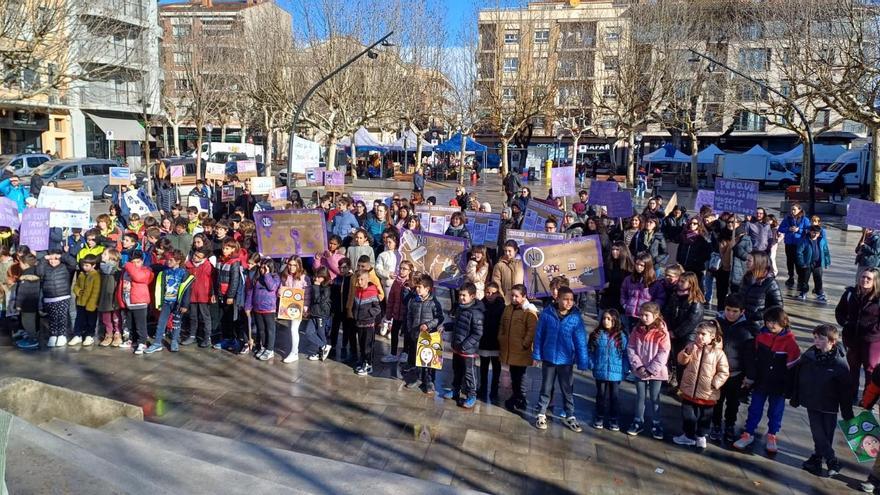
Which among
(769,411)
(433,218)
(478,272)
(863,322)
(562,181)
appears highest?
(562,181)

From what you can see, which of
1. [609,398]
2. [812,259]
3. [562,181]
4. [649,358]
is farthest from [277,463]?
[562,181]

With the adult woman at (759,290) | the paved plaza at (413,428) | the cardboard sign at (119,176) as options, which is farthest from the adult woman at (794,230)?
the cardboard sign at (119,176)

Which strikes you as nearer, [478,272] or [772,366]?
[772,366]

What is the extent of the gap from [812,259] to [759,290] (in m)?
5.18

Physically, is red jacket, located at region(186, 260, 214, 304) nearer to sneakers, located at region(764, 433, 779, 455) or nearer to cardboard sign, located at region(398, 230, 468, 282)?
cardboard sign, located at region(398, 230, 468, 282)

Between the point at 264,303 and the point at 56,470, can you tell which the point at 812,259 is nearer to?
the point at 264,303

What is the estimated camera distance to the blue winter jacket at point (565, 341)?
22.4ft

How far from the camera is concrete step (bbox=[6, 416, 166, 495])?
3.90 metres

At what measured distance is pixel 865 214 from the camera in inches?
437

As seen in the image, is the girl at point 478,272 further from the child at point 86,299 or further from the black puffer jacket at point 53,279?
the black puffer jacket at point 53,279

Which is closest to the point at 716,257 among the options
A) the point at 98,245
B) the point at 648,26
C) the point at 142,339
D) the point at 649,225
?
the point at 649,225

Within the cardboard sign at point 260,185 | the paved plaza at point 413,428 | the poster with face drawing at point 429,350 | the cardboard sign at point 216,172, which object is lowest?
the paved plaza at point 413,428

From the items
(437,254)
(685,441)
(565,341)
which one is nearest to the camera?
(685,441)

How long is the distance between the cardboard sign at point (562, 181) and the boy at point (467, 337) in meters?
8.57
